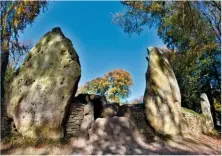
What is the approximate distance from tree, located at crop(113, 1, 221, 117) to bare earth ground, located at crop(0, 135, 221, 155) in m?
6.29

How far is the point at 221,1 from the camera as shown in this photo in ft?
45.0

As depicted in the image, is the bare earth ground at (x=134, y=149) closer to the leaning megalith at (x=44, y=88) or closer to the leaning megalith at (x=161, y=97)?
the leaning megalith at (x=44, y=88)

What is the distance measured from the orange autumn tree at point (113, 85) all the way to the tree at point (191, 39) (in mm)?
23888

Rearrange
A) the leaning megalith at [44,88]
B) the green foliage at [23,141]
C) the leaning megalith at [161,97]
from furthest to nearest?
1. the leaning megalith at [161,97]
2. the leaning megalith at [44,88]
3. the green foliage at [23,141]

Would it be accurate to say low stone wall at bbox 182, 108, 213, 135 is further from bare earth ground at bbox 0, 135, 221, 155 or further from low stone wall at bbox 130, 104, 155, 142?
low stone wall at bbox 130, 104, 155, 142

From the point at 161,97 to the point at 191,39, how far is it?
332 inches

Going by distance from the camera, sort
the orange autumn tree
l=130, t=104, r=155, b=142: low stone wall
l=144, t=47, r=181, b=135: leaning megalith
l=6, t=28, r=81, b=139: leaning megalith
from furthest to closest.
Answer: the orange autumn tree
l=144, t=47, r=181, b=135: leaning megalith
l=130, t=104, r=155, b=142: low stone wall
l=6, t=28, r=81, b=139: leaning megalith

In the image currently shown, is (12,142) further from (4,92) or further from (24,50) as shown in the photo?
(24,50)

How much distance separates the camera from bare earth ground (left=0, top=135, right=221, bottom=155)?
895 cm

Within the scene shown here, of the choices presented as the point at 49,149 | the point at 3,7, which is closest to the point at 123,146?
the point at 49,149

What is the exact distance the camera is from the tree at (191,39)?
16.0m

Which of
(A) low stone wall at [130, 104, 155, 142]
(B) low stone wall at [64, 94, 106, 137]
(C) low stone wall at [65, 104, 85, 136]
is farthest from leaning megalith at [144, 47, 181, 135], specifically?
(C) low stone wall at [65, 104, 85, 136]

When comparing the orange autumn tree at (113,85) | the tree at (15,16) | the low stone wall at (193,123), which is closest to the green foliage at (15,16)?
the tree at (15,16)

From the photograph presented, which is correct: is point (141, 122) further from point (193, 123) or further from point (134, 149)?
point (193, 123)
